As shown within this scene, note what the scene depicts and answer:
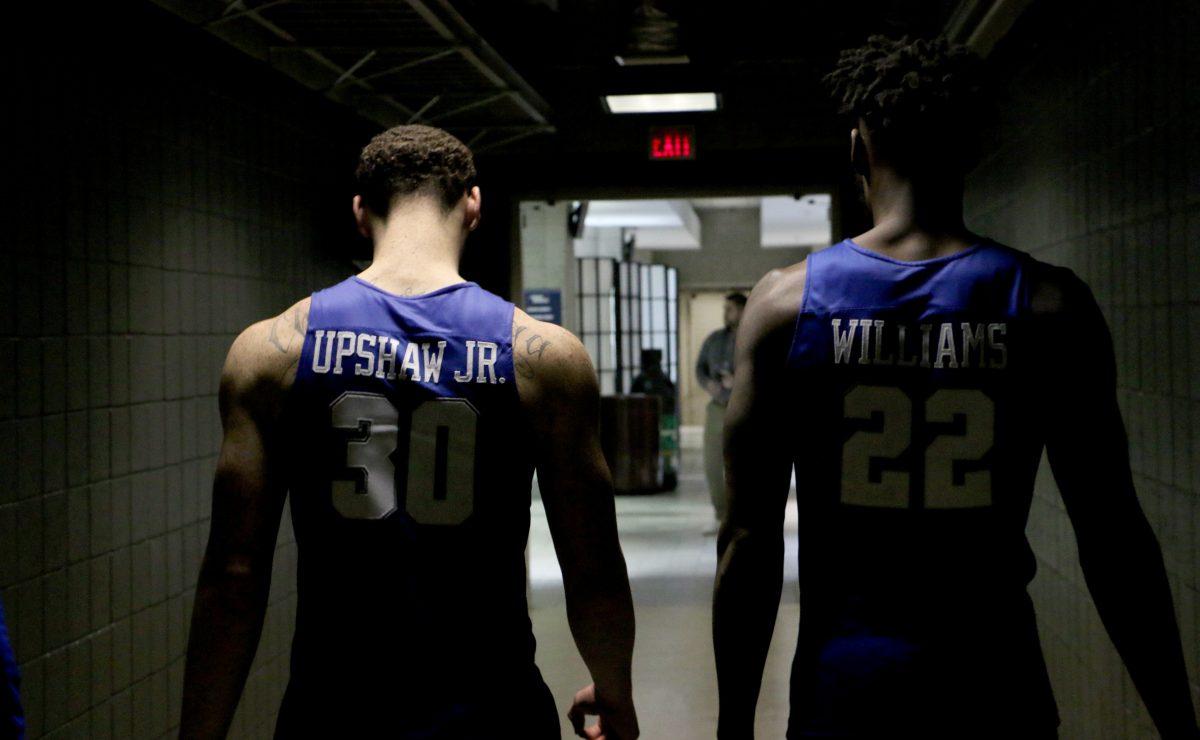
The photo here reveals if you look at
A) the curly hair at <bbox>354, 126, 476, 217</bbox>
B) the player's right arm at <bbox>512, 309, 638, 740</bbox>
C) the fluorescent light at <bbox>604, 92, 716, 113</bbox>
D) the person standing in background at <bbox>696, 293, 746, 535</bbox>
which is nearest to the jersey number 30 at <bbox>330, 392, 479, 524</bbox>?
the player's right arm at <bbox>512, 309, 638, 740</bbox>

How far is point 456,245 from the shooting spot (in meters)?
1.73

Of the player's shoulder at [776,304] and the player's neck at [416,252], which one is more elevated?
the player's neck at [416,252]

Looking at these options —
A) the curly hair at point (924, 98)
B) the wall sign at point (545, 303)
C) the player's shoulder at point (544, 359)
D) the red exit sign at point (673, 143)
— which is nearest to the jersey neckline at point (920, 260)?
the curly hair at point (924, 98)

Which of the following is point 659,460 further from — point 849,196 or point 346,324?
point 346,324

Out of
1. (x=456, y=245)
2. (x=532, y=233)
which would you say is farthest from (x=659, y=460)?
(x=456, y=245)

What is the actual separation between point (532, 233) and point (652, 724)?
6.53 m

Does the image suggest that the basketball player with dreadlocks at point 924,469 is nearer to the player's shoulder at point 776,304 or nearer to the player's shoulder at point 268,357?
the player's shoulder at point 776,304

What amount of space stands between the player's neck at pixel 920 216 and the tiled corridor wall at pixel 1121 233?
240 mm

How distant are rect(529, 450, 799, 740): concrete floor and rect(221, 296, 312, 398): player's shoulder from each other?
2.62 m

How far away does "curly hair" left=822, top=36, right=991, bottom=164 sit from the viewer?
155 cm

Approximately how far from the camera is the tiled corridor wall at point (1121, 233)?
2.40 m

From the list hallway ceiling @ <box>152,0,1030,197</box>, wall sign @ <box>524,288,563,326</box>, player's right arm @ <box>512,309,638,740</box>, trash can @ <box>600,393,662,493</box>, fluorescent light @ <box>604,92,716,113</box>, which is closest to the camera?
player's right arm @ <box>512,309,638,740</box>

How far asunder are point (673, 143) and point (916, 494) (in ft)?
14.7

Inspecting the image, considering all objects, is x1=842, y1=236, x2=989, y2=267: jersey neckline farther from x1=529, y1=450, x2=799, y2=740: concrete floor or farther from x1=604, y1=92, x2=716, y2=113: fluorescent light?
x1=604, y1=92, x2=716, y2=113: fluorescent light
